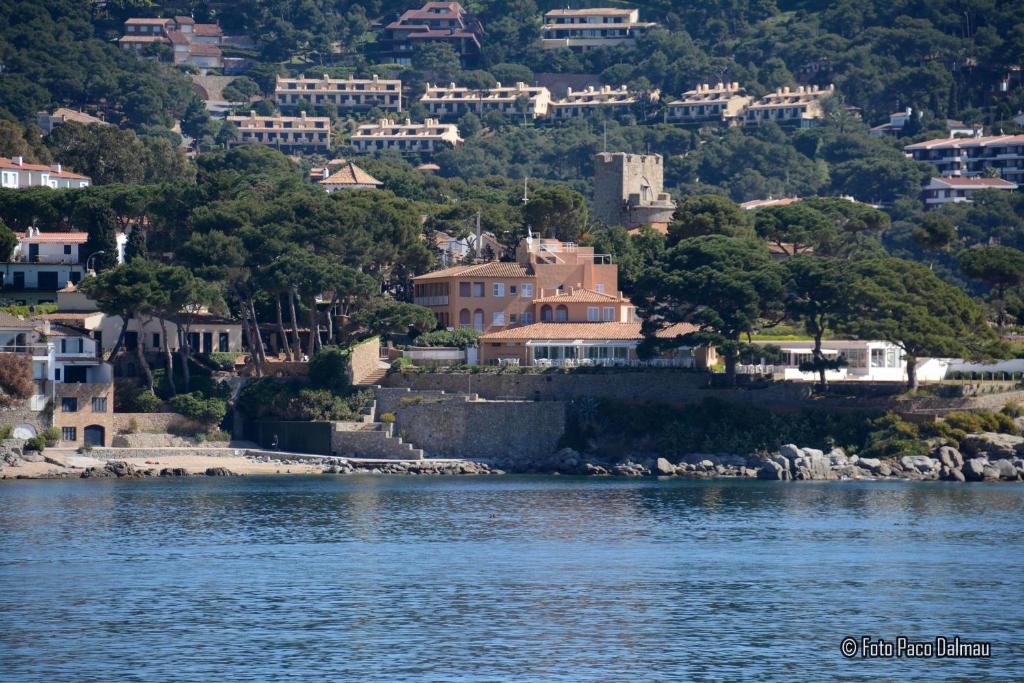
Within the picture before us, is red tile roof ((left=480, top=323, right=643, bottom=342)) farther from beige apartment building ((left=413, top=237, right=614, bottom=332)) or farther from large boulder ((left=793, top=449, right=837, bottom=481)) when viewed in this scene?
large boulder ((left=793, top=449, right=837, bottom=481))

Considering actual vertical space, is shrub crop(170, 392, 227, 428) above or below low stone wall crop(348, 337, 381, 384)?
below

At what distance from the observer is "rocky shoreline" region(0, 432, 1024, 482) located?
74.2 m

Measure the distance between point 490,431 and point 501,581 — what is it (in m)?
30.9

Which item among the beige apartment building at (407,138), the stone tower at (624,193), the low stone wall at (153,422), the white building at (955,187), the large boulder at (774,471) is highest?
the beige apartment building at (407,138)

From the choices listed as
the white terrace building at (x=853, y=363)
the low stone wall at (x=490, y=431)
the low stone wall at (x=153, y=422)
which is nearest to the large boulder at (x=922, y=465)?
the white terrace building at (x=853, y=363)

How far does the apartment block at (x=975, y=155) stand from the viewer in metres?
160

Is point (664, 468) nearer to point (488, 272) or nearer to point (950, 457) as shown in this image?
point (950, 457)

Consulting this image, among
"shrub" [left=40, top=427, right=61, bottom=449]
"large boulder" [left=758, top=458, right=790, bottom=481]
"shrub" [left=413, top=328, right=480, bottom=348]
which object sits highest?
"shrub" [left=413, top=328, right=480, bottom=348]

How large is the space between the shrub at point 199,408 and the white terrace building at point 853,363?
20375mm

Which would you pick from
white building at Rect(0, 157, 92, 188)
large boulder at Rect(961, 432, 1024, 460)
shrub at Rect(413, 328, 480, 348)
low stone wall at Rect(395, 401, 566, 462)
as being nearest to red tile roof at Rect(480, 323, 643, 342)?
shrub at Rect(413, 328, 480, 348)

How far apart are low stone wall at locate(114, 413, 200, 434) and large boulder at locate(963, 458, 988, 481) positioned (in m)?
29.2

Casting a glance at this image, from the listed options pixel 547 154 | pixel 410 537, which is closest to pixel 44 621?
pixel 410 537

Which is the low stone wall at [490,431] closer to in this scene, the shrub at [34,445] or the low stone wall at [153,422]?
the low stone wall at [153,422]

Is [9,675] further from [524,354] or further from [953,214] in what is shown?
[953,214]
